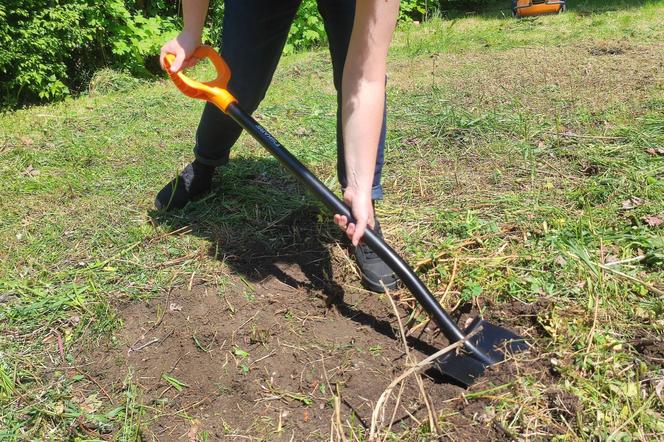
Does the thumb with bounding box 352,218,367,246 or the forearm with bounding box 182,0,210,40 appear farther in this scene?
the forearm with bounding box 182,0,210,40

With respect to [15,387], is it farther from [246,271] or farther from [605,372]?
[605,372]

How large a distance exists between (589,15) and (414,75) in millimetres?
2937

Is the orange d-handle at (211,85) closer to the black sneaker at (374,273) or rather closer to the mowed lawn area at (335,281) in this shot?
the mowed lawn area at (335,281)

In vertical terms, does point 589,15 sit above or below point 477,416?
above

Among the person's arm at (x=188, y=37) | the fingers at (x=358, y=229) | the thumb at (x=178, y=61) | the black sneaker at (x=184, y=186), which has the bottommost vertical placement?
the black sneaker at (x=184, y=186)

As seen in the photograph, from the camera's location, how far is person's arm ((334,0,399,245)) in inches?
62.2

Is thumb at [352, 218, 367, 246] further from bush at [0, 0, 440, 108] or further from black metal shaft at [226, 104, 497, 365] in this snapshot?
bush at [0, 0, 440, 108]

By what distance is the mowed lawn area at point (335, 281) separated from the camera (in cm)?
159

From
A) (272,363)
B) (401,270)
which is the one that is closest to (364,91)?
(401,270)

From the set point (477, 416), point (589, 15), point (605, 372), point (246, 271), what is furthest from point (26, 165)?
point (589, 15)

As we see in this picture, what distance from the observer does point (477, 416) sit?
153cm

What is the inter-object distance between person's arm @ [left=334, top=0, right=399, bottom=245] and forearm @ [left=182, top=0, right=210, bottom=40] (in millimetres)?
701

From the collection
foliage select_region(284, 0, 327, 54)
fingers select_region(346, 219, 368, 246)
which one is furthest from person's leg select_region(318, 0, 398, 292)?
foliage select_region(284, 0, 327, 54)

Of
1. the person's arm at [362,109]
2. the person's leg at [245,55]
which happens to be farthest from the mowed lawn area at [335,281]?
the person's arm at [362,109]
